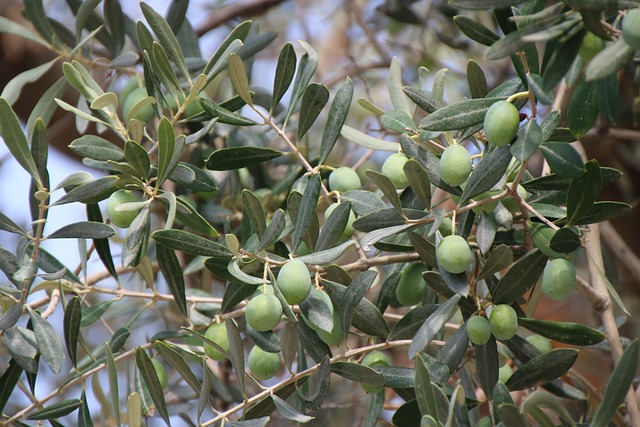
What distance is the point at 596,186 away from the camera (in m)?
0.74

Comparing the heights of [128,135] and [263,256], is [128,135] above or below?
above

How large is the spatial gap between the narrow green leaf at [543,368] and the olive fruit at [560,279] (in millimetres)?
73

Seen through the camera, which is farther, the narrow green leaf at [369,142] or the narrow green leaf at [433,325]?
the narrow green leaf at [369,142]

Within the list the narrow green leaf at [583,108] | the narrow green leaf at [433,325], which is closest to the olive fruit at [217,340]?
the narrow green leaf at [433,325]

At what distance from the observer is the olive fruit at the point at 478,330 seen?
2.54ft

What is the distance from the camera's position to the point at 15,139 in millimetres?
840

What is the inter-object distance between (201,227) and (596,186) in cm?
44

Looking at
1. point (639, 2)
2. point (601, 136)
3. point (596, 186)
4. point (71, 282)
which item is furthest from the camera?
point (601, 136)

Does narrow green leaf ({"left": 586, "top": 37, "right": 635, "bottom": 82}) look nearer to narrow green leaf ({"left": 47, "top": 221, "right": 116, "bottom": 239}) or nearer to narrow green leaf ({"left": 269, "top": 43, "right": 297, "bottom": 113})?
narrow green leaf ({"left": 269, "top": 43, "right": 297, "bottom": 113})

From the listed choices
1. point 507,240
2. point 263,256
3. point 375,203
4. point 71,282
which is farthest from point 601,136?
point 71,282

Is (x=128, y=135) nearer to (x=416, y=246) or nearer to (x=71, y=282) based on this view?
(x=71, y=282)

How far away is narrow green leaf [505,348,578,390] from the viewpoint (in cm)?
79

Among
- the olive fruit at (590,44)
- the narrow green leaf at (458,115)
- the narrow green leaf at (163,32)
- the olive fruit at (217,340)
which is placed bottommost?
the olive fruit at (217,340)

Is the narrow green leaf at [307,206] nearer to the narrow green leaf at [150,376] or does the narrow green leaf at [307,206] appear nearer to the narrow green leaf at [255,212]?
the narrow green leaf at [255,212]
